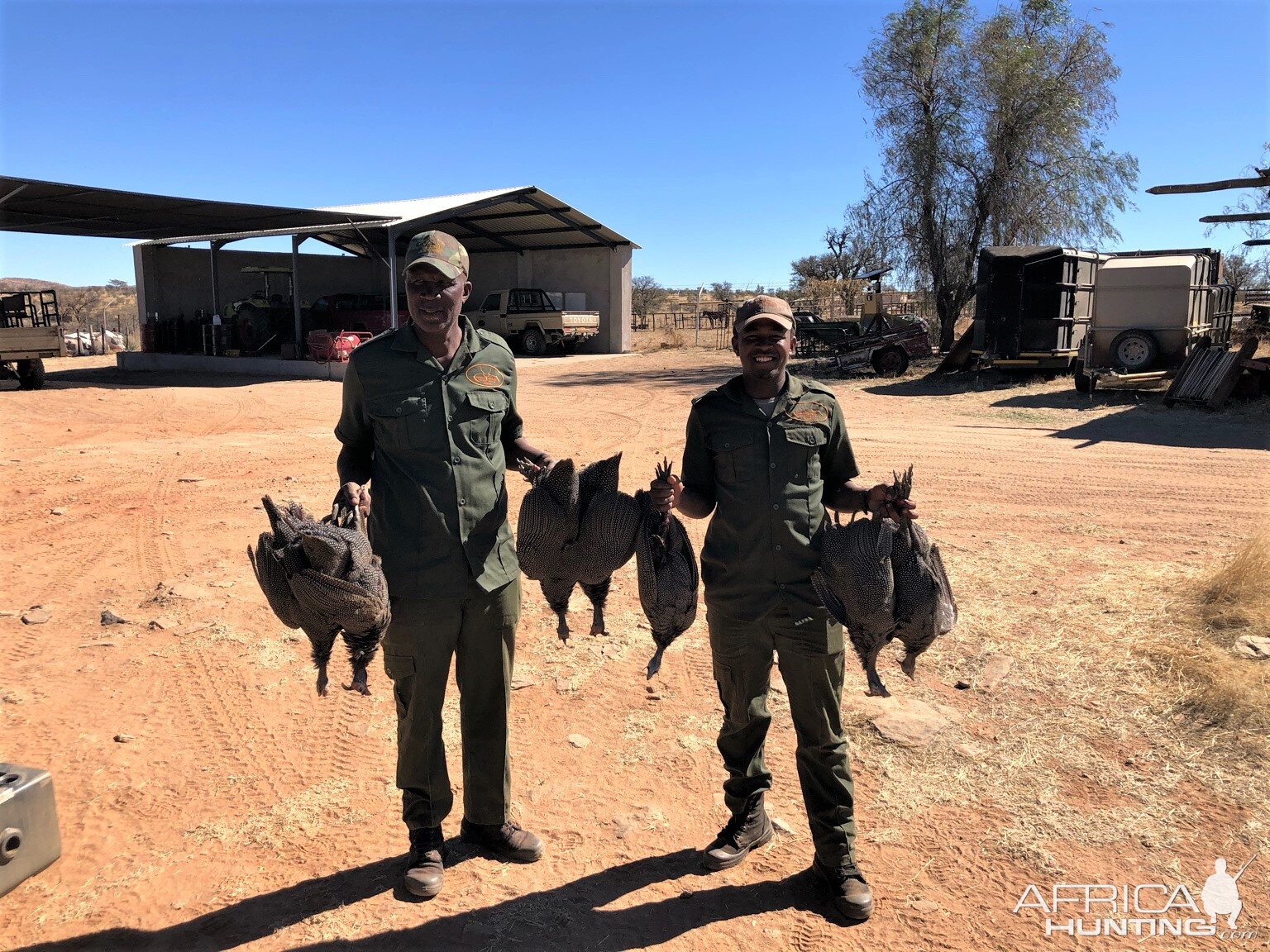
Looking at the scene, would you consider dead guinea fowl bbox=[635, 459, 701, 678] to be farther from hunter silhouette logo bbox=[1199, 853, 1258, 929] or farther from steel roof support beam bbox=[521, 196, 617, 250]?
steel roof support beam bbox=[521, 196, 617, 250]

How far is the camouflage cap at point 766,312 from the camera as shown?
2809 mm

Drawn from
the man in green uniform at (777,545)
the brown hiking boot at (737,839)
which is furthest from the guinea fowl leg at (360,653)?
the brown hiking boot at (737,839)

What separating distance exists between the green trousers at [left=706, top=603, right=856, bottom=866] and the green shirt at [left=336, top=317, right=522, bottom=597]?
2.76 feet

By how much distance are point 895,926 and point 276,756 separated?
274 centimetres

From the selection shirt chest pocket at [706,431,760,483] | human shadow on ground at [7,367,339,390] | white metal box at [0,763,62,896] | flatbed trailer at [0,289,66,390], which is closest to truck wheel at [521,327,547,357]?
human shadow on ground at [7,367,339,390]

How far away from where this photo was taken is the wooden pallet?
13.3 m

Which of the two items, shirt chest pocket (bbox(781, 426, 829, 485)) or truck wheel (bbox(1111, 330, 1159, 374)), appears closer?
shirt chest pocket (bbox(781, 426, 829, 485))

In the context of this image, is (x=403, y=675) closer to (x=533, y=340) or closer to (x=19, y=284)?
(x=533, y=340)

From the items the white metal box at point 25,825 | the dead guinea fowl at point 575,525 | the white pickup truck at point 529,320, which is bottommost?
the white metal box at point 25,825

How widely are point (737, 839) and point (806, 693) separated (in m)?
0.76

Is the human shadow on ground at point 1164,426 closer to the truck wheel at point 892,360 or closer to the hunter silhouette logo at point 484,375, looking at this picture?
the truck wheel at point 892,360

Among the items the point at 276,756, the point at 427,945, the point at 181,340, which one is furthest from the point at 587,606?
the point at 181,340

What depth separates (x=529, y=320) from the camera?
27.4 m

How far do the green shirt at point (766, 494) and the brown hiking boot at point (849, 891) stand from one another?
91 cm
